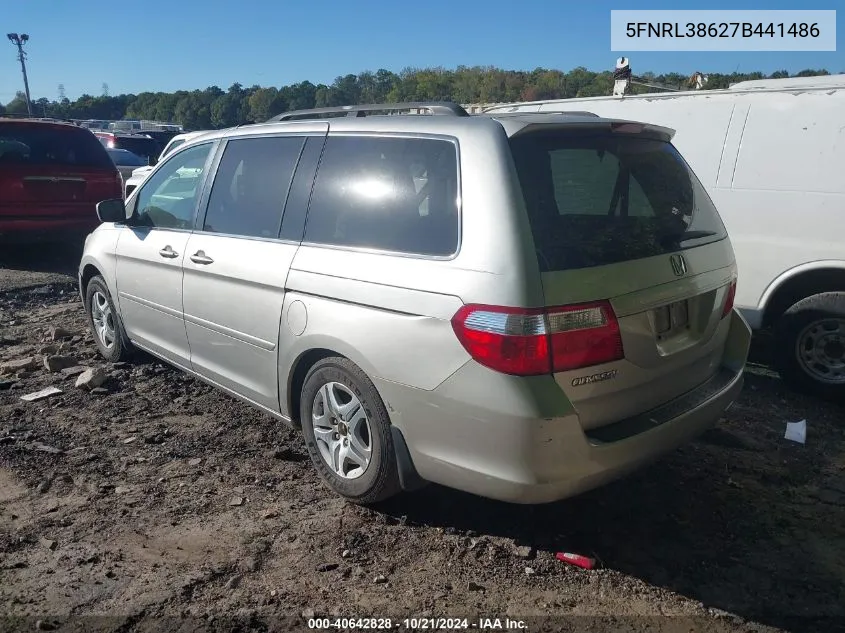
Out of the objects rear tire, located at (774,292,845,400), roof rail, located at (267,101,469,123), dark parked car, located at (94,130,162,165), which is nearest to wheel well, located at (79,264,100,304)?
roof rail, located at (267,101,469,123)

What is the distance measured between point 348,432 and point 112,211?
2736 millimetres

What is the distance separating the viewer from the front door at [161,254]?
4.38 metres

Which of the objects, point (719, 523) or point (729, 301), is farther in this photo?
point (729, 301)

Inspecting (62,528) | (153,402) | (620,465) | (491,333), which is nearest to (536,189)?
(491,333)

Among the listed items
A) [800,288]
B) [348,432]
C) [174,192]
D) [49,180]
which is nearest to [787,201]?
[800,288]

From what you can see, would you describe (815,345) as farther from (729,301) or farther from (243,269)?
(243,269)

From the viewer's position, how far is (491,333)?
259 centimetres

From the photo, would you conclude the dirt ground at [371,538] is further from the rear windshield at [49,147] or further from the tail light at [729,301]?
the rear windshield at [49,147]

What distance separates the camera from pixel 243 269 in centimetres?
372

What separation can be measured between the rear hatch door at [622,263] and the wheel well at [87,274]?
4052 mm

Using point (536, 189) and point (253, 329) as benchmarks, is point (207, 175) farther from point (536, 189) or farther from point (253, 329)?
point (536, 189)

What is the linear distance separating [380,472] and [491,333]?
96cm

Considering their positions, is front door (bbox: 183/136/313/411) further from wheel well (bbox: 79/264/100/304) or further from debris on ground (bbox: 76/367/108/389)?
wheel well (bbox: 79/264/100/304)

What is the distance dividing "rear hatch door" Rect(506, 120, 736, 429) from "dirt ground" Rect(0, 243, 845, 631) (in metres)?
0.70
